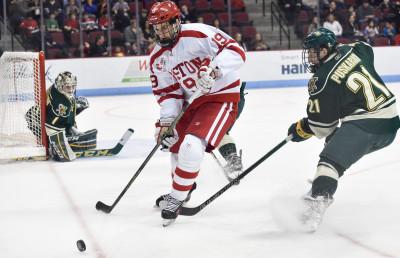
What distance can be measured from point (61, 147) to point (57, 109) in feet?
0.97

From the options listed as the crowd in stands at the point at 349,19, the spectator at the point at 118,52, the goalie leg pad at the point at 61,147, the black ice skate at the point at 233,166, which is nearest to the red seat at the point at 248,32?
the crowd in stands at the point at 349,19

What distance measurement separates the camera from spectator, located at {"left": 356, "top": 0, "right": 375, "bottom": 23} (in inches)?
507

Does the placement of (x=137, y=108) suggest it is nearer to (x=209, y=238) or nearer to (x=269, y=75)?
(x=269, y=75)

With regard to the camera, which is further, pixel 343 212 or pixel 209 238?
pixel 343 212

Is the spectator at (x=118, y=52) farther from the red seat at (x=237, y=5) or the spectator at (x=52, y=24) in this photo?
the red seat at (x=237, y=5)

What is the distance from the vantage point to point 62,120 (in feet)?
17.4

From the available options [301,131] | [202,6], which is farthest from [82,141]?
[202,6]

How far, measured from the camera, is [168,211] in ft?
10.4

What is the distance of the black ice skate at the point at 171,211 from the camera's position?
3176mm

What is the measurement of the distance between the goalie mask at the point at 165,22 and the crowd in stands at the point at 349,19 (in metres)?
9.39

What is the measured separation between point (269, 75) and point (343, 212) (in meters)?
8.30

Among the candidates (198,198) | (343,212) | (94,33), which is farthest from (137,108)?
(343,212)

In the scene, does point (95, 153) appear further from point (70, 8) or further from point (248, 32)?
point (248, 32)

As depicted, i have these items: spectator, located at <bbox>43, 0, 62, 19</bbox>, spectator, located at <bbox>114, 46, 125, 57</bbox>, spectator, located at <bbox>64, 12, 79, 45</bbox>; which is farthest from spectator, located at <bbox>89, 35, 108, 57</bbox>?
spectator, located at <bbox>43, 0, 62, 19</bbox>
